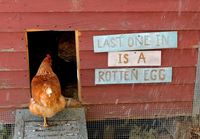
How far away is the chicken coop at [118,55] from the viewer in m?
3.37

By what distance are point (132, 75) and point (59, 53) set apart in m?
1.05

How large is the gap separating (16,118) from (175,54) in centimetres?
133

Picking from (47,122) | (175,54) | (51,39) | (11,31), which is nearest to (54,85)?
(47,122)

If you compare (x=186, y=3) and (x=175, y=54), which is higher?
(x=186, y=3)

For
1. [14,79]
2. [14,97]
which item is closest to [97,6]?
[14,79]

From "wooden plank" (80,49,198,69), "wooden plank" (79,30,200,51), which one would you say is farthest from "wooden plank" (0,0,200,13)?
"wooden plank" (80,49,198,69)

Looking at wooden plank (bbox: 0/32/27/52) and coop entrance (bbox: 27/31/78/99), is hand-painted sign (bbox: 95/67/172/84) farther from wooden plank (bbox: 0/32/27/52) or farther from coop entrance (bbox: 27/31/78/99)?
wooden plank (bbox: 0/32/27/52)

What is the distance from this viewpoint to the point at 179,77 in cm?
364

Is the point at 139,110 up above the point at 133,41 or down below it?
below

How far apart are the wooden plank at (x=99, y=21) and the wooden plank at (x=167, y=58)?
7.7 inches

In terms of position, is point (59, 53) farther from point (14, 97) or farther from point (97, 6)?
point (97, 6)

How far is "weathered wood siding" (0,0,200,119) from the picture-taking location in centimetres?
335

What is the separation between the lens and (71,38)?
14.1ft

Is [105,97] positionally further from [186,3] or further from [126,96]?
[186,3]
